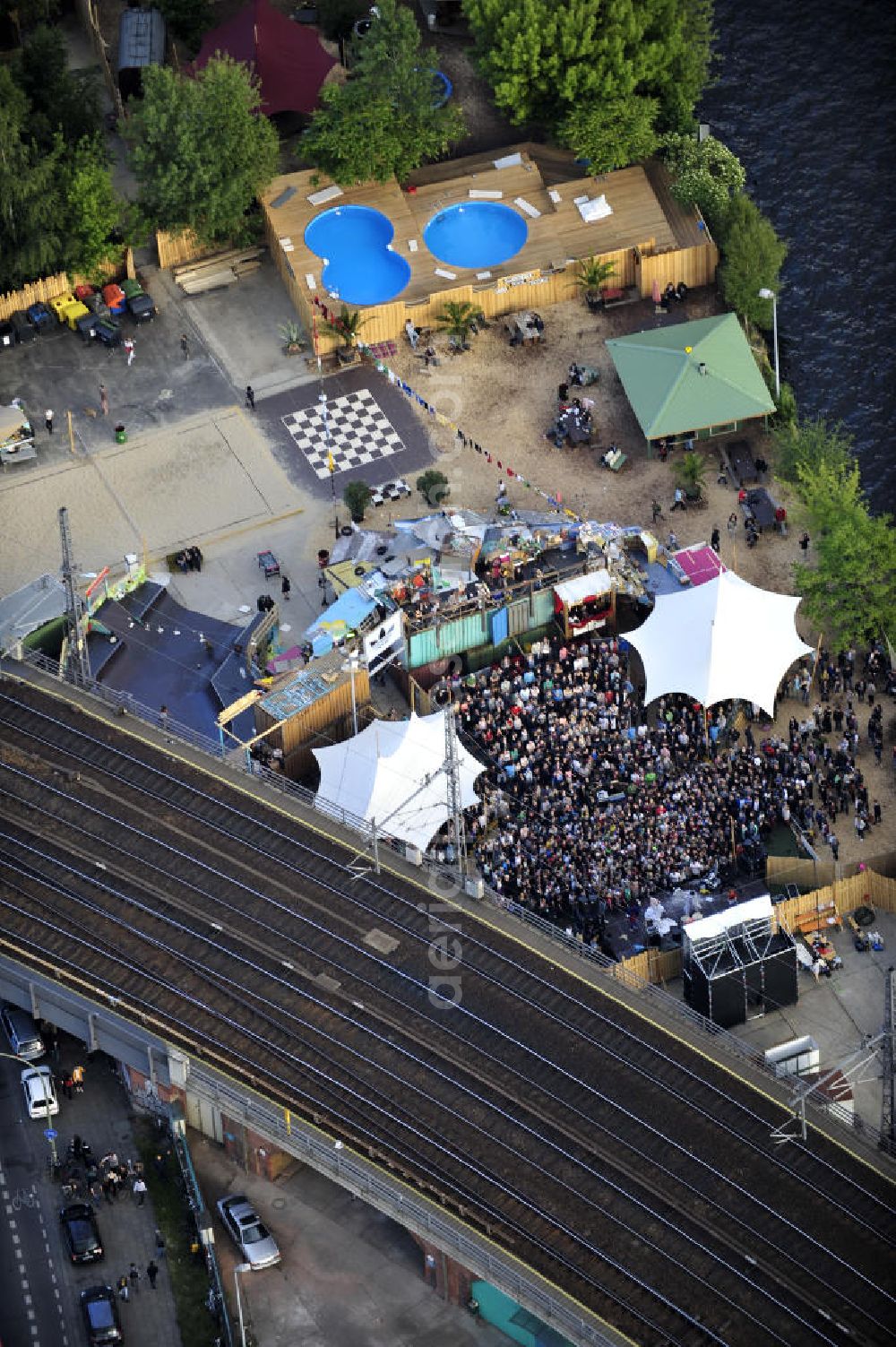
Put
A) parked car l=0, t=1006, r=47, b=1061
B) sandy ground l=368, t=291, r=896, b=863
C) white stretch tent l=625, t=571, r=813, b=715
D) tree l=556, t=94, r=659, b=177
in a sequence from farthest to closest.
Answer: tree l=556, t=94, r=659, b=177
sandy ground l=368, t=291, r=896, b=863
white stretch tent l=625, t=571, r=813, b=715
parked car l=0, t=1006, r=47, b=1061

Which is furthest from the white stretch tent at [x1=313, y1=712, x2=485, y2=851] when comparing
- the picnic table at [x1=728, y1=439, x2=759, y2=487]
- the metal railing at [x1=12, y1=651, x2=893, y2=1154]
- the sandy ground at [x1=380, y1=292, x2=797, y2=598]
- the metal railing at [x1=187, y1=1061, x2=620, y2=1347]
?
the picnic table at [x1=728, y1=439, x2=759, y2=487]

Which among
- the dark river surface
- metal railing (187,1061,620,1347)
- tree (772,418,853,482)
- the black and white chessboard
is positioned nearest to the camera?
metal railing (187,1061,620,1347)

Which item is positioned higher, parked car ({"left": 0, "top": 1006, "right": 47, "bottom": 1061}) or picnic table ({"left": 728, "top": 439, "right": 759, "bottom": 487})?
picnic table ({"left": 728, "top": 439, "right": 759, "bottom": 487})

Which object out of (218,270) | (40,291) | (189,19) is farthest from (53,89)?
(189,19)

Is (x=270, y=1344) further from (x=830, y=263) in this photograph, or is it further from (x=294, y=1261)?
(x=830, y=263)

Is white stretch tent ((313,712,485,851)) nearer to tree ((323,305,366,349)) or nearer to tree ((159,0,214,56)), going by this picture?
tree ((323,305,366,349))

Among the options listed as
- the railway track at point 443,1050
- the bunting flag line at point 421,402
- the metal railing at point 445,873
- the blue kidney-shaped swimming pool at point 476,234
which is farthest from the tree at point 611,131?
the railway track at point 443,1050

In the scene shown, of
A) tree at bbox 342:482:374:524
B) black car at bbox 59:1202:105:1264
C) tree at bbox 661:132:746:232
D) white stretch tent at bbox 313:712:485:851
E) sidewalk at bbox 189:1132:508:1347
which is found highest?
tree at bbox 661:132:746:232
